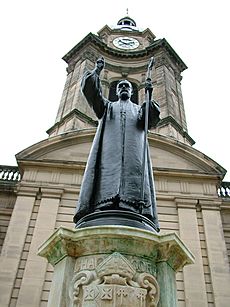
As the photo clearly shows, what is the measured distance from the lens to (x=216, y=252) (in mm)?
12727

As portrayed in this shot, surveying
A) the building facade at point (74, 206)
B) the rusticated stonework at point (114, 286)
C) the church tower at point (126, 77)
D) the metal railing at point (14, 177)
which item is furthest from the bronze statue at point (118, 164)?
the church tower at point (126, 77)

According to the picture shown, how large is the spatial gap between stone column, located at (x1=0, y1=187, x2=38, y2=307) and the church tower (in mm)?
6383

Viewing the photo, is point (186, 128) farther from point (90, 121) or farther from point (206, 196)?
point (206, 196)

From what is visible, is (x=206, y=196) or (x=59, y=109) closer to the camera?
(x=206, y=196)

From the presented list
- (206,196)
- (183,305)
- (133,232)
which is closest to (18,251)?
(183,305)

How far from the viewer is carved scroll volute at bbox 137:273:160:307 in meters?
3.53

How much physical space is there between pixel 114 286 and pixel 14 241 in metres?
10.1

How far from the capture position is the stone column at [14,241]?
1159cm

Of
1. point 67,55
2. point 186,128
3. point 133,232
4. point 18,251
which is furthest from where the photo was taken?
point 67,55

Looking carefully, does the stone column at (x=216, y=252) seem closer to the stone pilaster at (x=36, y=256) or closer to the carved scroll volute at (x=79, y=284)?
the stone pilaster at (x=36, y=256)

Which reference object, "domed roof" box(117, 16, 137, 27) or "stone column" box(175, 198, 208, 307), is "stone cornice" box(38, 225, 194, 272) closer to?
"stone column" box(175, 198, 208, 307)

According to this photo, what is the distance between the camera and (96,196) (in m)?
4.78

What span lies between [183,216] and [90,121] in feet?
Answer: 29.4

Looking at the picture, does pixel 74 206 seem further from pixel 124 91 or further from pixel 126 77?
pixel 126 77
